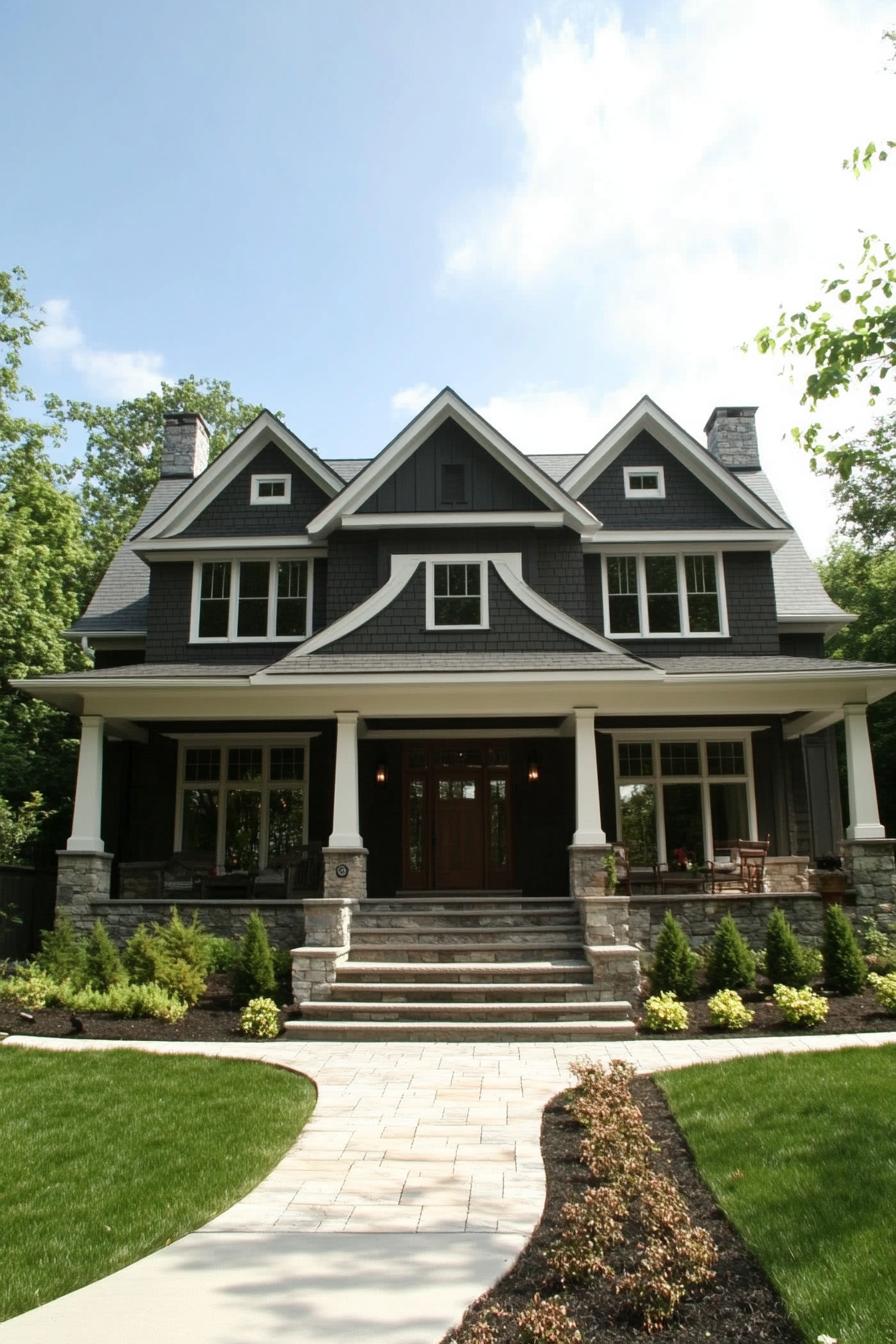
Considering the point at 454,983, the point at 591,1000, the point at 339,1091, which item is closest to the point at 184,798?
the point at 454,983

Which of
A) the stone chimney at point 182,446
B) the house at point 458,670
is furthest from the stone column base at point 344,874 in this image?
the stone chimney at point 182,446

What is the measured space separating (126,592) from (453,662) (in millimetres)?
8040

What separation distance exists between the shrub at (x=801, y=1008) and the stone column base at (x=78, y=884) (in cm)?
895

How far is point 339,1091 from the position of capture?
26.6 feet

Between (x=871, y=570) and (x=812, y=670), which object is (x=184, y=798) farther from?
(x=871, y=570)

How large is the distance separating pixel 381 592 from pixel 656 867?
19.5ft

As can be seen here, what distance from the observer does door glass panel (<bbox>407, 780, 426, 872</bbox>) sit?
16250mm

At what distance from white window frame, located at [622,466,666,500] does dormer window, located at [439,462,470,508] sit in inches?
122

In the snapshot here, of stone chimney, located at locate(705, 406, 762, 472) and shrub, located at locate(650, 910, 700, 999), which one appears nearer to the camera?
shrub, located at locate(650, 910, 700, 999)

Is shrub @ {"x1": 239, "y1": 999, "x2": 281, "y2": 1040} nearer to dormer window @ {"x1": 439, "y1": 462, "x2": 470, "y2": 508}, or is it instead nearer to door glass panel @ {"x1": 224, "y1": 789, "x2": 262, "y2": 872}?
door glass panel @ {"x1": 224, "y1": 789, "x2": 262, "y2": 872}

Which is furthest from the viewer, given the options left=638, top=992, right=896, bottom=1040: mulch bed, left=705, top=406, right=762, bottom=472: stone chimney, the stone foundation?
left=705, top=406, right=762, bottom=472: stone chimney

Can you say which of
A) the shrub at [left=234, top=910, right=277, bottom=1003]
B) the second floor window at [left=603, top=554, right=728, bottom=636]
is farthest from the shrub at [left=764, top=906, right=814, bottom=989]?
the second floor window at [left=603, top=554, right=728, bottom=636]

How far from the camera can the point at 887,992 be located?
34.5 ft

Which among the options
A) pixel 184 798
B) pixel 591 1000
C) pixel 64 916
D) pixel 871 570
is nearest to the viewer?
pixel 591 1000
